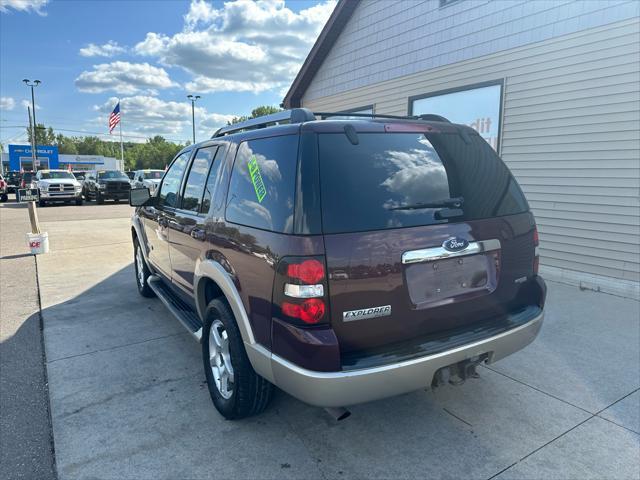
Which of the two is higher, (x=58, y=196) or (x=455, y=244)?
(x=455, y=244)

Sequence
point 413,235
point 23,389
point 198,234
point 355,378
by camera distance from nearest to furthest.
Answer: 1. point 355,378
2. point 413,235
3. point 198,234
4. point 23,389

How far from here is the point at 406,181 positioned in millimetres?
2475

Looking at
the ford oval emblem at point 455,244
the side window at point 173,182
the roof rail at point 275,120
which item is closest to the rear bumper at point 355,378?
the ford oval emblem at point 455,244

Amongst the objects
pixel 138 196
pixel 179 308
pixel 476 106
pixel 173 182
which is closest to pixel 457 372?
pixel 179 308

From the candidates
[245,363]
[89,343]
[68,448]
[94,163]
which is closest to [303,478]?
[245,363]

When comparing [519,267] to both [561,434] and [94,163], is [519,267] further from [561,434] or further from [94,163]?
[94,163]

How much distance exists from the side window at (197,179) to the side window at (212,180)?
0.09 meters

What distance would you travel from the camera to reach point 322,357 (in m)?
2.13

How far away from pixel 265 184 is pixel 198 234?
0.97 meters

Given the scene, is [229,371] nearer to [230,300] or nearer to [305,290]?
[230,300]

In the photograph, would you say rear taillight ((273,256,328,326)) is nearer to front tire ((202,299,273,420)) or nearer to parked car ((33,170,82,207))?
front tire ((202,299,273,420))

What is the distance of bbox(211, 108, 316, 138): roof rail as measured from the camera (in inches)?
105

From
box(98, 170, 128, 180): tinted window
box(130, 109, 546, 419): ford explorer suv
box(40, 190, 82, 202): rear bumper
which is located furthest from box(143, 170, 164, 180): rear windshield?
box(130, 109, 546, 419): ford explorer suv

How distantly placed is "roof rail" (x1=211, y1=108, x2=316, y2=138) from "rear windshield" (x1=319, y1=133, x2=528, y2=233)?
371 millimetres
